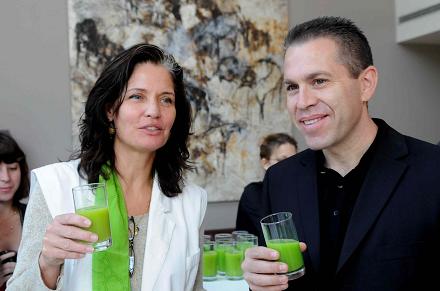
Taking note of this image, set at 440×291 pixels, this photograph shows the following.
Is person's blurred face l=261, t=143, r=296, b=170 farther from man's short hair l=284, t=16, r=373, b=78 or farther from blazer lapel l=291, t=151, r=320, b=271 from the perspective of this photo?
man's short hair l=284, t=16, r=373, b=78

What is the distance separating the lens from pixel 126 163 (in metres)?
1.85

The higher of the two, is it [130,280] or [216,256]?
[130,280]

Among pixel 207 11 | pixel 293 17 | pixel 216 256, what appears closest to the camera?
→ pixel 216 256

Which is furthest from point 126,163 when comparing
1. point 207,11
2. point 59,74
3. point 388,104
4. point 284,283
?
point 388,104

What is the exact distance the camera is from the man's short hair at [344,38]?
5.00 ft

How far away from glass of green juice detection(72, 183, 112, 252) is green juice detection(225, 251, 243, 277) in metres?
1.43

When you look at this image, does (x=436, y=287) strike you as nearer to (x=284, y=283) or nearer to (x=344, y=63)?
(x=284, y=283)

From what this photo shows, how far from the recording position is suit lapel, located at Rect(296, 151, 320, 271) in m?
1.49

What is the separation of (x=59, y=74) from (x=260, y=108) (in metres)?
2.10

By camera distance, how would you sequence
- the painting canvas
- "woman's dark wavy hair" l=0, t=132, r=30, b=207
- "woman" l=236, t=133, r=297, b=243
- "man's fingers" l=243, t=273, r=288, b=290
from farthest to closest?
the painting canvas, "woman" l=236, t=133, r=297, b=243, "woman's dark wavy hair" l=0, t=132, r=30, b=207, "man's fingers" l=243, t=273, r=288, b=290

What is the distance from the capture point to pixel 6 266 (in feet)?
9.00

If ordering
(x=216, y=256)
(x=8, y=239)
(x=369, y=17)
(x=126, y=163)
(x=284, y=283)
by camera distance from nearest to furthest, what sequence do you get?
(x=284, y=283) → (x=126, y=163) → (x=216, y=256) → (x=8, y=239) → (x=369, y=17)

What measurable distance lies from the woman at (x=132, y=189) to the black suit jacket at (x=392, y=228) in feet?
1.62

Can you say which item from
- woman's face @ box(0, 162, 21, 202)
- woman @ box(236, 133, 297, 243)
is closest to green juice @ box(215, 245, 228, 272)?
woman @ box(236, 133, 297, 243)
